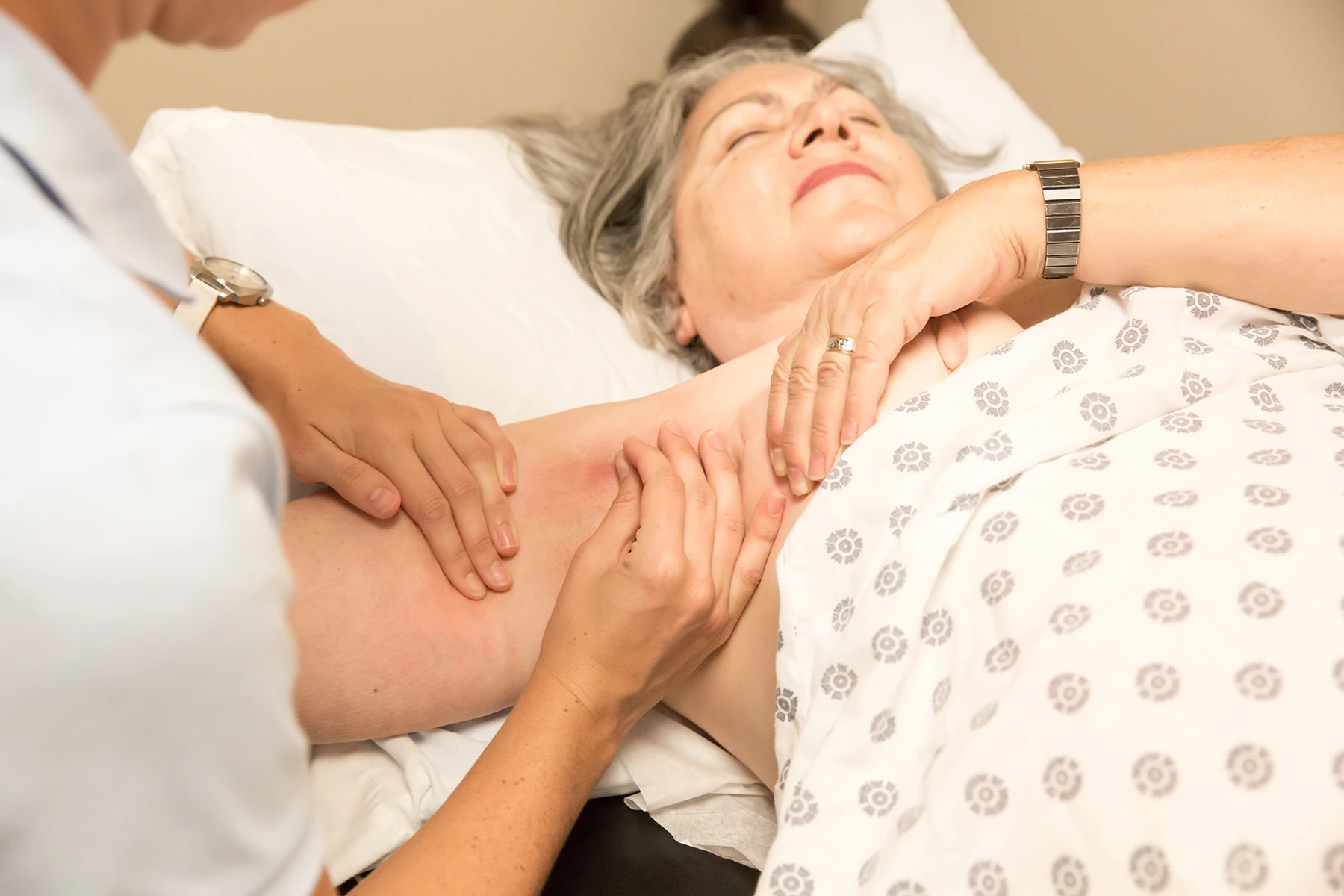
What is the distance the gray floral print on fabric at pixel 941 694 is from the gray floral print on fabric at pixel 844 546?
150 mm

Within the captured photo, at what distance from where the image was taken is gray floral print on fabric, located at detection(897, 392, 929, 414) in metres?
0.95

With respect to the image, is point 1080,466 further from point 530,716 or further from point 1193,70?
point 1193,70

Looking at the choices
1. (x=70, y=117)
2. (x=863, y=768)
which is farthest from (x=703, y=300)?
(x=70, y=117)

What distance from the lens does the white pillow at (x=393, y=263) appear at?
1385 millimetres

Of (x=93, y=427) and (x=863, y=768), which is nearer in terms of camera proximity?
(x=93, y=427)

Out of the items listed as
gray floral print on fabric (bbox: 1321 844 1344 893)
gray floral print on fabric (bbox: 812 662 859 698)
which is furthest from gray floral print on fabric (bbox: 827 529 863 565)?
gray floral print on fabric (bbox: 1321 844 1344 893)

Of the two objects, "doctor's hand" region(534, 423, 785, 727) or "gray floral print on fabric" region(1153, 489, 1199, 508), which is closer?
"gray floral print on fabric" region(1153, 489, 1199, 508)

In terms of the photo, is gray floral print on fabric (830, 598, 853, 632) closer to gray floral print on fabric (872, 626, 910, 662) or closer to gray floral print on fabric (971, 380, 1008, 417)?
gray floral print on fabric (872, 626, 910, 662)

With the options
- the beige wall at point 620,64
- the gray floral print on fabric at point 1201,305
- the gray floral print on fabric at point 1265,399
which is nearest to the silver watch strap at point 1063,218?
the gray floral print on fabric at point 1201,305

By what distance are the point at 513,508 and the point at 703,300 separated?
1.64 ft

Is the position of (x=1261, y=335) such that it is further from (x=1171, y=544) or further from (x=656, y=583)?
(x=656, y=583)

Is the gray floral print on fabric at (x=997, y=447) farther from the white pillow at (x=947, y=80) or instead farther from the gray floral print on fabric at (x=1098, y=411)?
the white pillow at (x=947, y=80)

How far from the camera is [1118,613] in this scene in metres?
0.71

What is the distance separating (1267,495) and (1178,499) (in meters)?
0.06
